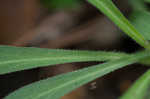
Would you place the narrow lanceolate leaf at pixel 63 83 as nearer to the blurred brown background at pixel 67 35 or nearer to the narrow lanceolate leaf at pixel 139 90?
the narrow lanceolate leaf at pixel 139 90

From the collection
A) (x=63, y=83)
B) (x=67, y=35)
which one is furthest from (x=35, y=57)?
(x=67, y=35)

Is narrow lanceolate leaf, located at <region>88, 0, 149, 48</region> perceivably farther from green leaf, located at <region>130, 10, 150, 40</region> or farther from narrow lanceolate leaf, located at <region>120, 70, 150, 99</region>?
narrow lanceolate leaf, located at <region>120, 70, 150, 99</region>

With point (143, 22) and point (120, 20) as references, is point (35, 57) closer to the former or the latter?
point (120, 20)

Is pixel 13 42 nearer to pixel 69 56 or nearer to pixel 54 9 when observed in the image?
pixel 54 9

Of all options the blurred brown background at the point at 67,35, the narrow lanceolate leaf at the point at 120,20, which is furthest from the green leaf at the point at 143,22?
the blurred brown background at the point at 67,35

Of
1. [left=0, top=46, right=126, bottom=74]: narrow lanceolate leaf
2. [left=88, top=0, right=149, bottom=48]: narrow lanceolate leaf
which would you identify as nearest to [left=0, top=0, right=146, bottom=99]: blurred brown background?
[left=0, top=46, right=126, bottom=74]: narrow lanceolate leaf

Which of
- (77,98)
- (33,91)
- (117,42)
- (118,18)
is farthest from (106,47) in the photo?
(33,91)

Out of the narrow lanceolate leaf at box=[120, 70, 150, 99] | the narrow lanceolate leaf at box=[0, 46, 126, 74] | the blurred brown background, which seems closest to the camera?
the narrow lanceolate leaf at box=[120, 70, 150, 99]
